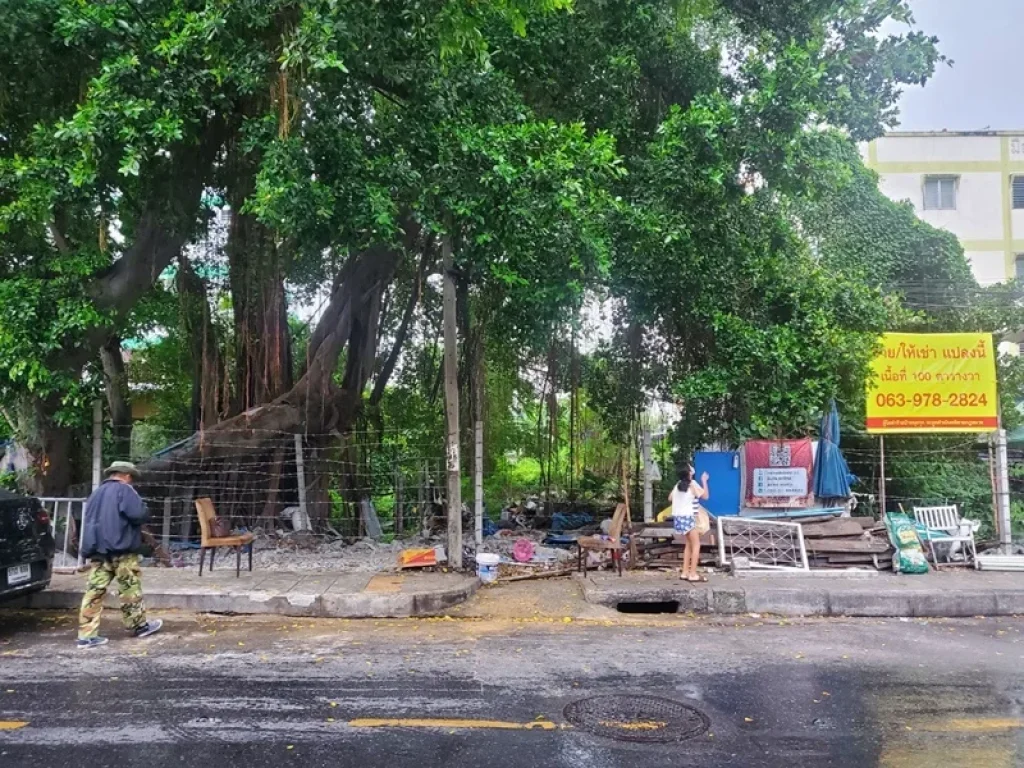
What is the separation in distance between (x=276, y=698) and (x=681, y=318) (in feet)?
26.7

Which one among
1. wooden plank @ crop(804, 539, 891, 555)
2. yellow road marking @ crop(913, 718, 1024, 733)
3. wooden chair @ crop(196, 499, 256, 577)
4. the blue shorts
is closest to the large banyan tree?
wooden plank @ crop(804, 539, 891, 555)

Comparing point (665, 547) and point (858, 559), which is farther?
point (665, 547)

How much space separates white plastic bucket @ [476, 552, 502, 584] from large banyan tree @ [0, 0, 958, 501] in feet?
9.97

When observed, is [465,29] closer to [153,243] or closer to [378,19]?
[378,19]

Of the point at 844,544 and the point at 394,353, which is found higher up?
the point at 394,353

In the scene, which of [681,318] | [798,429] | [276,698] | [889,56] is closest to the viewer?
[276,698]

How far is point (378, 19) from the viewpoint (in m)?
7.00

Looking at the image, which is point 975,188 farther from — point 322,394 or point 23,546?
point 23,546

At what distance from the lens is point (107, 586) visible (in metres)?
6.40

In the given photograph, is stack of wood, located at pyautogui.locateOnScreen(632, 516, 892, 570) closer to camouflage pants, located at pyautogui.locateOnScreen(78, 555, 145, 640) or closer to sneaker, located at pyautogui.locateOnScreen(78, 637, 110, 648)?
camouflage pants, located at pyautogui.locateOnScreen(78, 555, 145, 640)

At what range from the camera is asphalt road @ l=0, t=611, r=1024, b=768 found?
13.0 ft

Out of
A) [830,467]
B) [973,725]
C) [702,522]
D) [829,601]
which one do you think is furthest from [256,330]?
[973,725]

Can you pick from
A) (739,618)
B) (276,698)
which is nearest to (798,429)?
(739,618)

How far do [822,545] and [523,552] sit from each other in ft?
12.4
